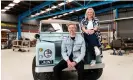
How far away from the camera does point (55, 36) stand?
327cm

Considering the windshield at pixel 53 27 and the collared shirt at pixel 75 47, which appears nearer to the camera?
the collared shirt at pixel 75 47

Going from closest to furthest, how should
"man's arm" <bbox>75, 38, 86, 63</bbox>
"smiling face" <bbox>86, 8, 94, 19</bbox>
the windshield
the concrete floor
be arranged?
"man's arm" <bbox>75, 38, 86, 63</bbox> < "smiling face" <bbox>86, 8, 94, 19</bbox> < the concrete floor < the windshield

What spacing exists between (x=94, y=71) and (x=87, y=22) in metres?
0.98

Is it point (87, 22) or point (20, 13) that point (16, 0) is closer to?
point (20, 13)

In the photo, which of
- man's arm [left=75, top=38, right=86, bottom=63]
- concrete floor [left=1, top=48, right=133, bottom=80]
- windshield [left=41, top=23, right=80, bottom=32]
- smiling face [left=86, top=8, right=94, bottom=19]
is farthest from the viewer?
windshield [left=41, top=23, right=80, bottom=32]

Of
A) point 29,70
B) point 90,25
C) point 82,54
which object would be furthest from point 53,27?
point 82,54

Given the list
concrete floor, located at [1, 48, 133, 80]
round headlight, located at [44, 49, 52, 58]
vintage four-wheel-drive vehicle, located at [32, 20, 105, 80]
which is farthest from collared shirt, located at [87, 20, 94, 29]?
concrete floor, located at [1, 48, 133, 80]

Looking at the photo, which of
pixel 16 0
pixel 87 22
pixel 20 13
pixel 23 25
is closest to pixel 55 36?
pixel 87 22

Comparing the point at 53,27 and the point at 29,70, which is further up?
the point at 53,27

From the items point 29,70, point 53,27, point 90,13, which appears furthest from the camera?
point 29,70

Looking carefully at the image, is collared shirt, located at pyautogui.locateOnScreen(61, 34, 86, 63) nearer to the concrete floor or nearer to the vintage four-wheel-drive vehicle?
the vintage four-wheel-drive vehicle

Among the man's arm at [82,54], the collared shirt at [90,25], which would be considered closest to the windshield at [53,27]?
the collared shirt at [90,25]

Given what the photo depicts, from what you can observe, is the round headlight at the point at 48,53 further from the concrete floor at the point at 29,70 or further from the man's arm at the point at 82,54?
the concrete floor at the point at 29,70

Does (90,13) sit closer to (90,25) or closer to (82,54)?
(90,25)
